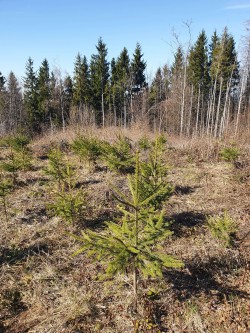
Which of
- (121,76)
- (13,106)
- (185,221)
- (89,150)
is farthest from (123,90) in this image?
(185,221)

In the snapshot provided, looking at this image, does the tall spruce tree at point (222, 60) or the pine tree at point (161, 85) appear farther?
the pine tree at point (161, 85)

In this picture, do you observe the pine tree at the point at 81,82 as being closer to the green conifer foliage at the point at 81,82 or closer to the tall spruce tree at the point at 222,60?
the green conifer foliage at the point at 81,82

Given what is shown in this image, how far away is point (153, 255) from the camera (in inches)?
130

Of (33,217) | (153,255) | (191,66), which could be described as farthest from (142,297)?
(191,66)

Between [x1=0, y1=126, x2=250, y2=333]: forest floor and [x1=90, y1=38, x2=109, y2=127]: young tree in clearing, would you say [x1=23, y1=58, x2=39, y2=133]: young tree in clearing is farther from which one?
[x1=0, y1=126, x2=250, y2=333]: forest floor

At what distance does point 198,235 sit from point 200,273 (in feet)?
4.24

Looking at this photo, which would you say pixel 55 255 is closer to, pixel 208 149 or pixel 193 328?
pixel 193 328

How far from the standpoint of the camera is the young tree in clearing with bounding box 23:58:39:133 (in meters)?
38.6

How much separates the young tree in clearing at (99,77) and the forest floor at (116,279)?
30.0 meters

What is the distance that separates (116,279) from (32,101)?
1517 inches

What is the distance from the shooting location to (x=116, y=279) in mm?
4492

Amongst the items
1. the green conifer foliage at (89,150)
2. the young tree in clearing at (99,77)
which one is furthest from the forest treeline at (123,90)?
the green conifer foliage at (89,150)

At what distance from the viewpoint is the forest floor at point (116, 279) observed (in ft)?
12.0

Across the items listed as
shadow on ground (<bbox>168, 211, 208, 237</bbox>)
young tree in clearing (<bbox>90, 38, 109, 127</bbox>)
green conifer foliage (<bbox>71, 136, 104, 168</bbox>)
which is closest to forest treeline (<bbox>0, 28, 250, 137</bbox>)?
young tree in clearing (<bbox>90, 38, 109, 127</bbox>)
